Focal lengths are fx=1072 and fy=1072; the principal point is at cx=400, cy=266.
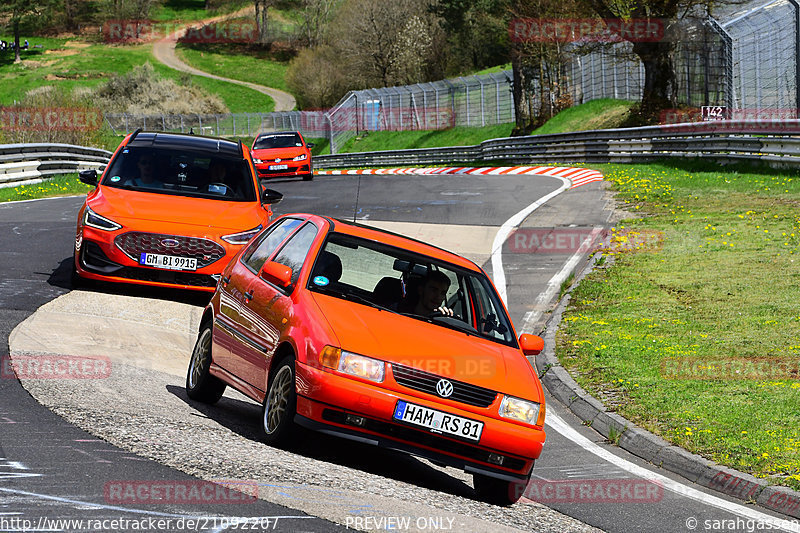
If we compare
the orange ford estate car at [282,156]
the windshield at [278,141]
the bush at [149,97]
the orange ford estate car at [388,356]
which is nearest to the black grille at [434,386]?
the orange ford estate car at [388,356]

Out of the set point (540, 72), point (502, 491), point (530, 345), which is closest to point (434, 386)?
point (502, 491)

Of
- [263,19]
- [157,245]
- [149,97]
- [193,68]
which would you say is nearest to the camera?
[157,245]

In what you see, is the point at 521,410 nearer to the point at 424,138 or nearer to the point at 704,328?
the point at 704,328

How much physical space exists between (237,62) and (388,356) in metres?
124

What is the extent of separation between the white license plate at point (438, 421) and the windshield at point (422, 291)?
96 cm

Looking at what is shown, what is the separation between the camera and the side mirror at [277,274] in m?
7.32

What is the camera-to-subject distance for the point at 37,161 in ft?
98.2

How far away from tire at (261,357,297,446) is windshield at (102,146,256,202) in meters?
6.30

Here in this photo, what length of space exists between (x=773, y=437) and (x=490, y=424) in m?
2.86

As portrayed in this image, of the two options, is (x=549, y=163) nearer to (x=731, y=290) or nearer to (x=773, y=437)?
(x=731, y=290)

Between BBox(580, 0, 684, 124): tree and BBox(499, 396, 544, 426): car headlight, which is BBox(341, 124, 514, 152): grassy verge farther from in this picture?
BBox(499, 396, 544, 426): car headlight

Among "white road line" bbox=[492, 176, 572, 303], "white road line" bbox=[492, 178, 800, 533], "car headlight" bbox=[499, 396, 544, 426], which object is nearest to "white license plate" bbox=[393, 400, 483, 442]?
"car headlight" bbox=[499, 396, 544, 426]

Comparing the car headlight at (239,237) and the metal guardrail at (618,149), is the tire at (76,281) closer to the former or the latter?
the car headlight at (239,237)

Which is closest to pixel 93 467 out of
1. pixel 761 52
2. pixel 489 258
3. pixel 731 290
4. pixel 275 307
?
pixel 275 307
